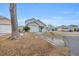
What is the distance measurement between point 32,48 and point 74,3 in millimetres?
686

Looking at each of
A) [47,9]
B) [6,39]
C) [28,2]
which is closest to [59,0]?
[47,9]

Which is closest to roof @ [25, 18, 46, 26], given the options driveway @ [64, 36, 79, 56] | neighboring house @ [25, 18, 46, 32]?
neighboring house @ [25, 18, 46, 32]

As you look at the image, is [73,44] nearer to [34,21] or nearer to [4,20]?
[34,21]

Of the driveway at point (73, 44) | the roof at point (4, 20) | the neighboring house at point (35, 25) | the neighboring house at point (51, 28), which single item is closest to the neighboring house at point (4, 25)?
the roof at point (4, 20)

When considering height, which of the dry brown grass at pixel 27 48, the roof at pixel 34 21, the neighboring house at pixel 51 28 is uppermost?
the roof at pixel 34 21

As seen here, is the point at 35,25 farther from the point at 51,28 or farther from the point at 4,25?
the point at 4,25

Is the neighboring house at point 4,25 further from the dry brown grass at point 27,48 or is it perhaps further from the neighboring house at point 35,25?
the neighboring house at point 35,25

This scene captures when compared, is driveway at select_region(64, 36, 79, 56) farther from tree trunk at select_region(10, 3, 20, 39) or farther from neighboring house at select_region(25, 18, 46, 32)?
tree trunk at select_region(10, 3, 20, 39)

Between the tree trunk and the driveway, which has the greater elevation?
the tree trunk

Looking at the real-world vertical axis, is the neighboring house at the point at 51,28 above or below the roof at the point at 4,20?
below

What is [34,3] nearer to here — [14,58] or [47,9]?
[47,9]

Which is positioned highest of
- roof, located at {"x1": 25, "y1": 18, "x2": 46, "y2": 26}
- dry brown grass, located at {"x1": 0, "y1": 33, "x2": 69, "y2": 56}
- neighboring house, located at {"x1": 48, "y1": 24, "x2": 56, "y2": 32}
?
roof, located at {"x1": 25, "y1": 18, "x2": 46, "y2": 26}

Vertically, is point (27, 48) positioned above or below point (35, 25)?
below

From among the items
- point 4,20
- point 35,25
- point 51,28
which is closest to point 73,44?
point 51,28
